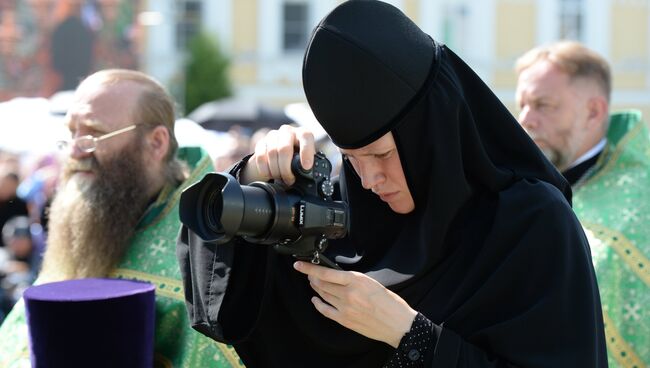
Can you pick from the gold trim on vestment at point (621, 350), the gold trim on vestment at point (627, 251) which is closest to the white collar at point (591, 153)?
the gold trim on vestment at point (627, 251)

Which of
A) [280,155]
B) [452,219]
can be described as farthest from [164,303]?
[452,219]

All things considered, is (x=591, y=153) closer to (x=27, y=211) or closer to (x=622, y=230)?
(x=622, y=230)

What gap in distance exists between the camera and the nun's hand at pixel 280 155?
2.23 m

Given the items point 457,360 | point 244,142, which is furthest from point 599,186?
point 244,142

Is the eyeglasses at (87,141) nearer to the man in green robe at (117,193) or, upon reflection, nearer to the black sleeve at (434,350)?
the man in green robe at (117,193)

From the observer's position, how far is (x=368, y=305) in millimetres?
2156

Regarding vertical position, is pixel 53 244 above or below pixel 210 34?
above

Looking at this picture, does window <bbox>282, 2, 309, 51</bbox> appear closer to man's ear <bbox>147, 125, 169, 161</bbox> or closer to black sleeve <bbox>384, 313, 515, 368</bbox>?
man's ear <bbox>147, 125, 169, 161</bbox>

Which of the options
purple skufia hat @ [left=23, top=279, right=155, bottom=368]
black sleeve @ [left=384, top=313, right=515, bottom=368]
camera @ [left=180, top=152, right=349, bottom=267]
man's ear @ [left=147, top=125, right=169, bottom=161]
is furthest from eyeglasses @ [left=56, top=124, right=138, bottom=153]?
black sleeve @ [left=384, top=313, right=515, bottom=368]

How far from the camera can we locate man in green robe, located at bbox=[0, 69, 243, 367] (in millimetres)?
3340

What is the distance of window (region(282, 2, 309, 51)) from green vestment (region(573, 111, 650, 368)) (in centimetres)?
2484

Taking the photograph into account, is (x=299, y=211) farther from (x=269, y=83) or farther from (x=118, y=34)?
(x=269, y=83)

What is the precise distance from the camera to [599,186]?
3.94 m

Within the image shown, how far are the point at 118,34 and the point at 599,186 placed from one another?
14792mm
